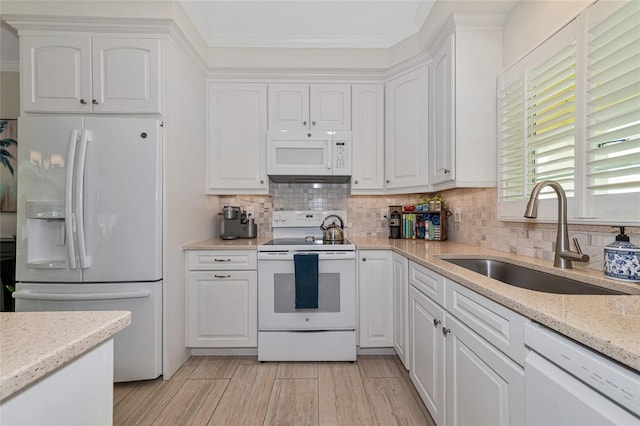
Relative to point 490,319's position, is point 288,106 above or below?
above

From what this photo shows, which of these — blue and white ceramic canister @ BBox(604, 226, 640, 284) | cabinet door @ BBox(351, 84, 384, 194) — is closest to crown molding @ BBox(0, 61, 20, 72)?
cabinet door @ BBox(351, 84, 384, 194)

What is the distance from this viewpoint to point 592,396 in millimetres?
566

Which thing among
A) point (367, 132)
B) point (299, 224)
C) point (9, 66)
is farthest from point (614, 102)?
point (9, 66)

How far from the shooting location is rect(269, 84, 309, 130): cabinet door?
8.46 ft

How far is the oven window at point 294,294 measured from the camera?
218cm

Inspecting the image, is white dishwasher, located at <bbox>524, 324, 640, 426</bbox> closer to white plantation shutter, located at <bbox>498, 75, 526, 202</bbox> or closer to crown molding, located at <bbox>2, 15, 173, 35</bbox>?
white plantation shutter, located at <bbox>498, 75, 526, 202</bbox>

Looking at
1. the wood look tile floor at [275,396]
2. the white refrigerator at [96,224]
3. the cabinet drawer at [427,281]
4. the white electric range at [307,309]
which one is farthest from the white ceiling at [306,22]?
the wood look tile floor at [275,396]

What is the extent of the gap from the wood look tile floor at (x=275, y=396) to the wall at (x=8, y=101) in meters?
1.85

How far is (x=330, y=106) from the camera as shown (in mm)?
2590

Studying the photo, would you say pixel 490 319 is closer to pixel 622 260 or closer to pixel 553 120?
pixel 622 260

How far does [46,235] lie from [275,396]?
69.9 inches

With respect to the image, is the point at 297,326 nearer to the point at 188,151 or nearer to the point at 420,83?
the point at 188,151

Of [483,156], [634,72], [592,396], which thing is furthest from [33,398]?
[483,156]

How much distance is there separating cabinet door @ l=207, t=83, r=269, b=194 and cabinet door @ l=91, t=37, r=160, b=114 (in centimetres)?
66
